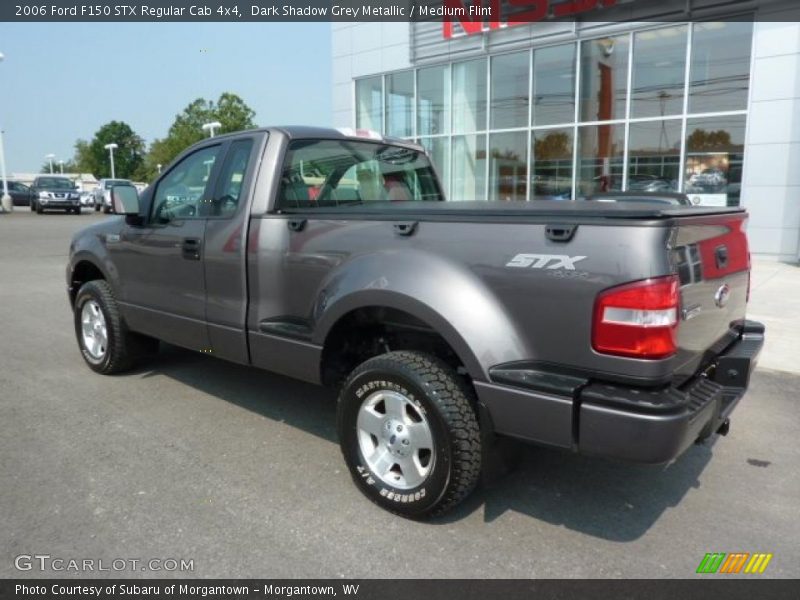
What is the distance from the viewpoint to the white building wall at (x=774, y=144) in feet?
39.4

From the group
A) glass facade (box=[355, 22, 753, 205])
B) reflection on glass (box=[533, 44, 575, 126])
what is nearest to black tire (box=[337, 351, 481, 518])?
glass facade (box=[355, 22, 753, 205])

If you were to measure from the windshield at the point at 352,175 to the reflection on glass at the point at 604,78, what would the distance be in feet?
35.6

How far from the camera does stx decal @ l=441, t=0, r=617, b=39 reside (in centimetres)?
1411

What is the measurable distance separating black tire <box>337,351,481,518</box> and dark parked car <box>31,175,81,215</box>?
3134cm

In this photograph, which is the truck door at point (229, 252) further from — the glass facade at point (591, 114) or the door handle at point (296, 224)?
the glass facade at point (591, 114)

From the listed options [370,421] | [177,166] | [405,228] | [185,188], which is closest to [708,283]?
[405,228]

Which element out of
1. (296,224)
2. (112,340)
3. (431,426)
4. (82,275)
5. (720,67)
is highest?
(720,67)

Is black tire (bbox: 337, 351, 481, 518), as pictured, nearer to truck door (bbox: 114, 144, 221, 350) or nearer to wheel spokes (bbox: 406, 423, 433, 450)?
wheel spokes (bbox: 406, 423, 433, 450)

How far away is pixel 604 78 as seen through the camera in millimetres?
14359

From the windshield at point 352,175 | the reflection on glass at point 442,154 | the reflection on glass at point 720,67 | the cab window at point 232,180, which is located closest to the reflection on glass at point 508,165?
the reflection on glass at point 442,154

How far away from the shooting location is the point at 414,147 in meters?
4.88

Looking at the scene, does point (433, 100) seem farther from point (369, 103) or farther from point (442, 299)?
point (442, 299)

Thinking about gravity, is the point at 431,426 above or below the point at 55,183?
below

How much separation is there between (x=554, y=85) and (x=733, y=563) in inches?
552
